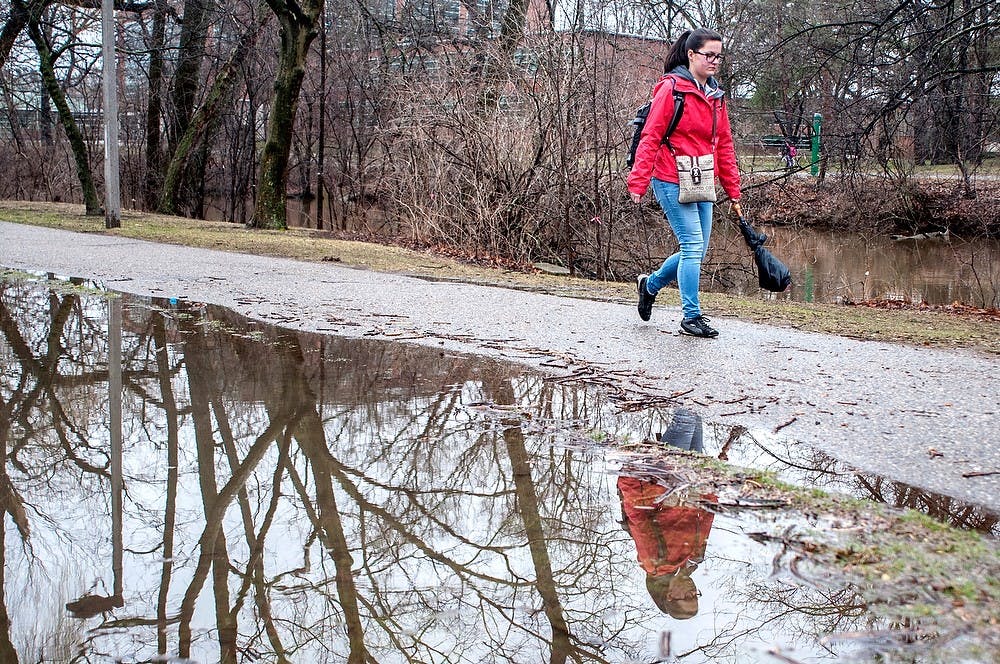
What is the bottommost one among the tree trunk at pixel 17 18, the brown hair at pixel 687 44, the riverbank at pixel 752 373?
the riverbank at pixel 752 373

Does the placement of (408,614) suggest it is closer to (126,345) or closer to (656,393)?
(656,393)

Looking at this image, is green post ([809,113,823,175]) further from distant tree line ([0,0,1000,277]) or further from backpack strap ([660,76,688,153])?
backpack strap ([660,76,688,153])

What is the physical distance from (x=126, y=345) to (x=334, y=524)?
3.78 meters

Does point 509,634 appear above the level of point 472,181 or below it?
below

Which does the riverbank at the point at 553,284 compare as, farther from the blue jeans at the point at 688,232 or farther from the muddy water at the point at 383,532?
the muddy water at the point at 383,532

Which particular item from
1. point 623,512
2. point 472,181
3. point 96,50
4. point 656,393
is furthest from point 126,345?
point 96,50

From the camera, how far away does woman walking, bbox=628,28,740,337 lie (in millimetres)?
7062

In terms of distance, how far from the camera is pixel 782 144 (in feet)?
52.2

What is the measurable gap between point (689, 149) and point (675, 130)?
164 mm

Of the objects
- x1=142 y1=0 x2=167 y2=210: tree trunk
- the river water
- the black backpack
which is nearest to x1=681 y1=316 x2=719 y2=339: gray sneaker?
the black backpack

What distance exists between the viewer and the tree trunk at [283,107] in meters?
17.8

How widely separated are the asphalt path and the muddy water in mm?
464

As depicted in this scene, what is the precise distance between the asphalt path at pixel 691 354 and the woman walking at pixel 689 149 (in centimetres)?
62

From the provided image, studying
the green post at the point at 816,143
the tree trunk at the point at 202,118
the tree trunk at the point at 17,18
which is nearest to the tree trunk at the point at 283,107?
the tree trunk at the point at 17,18
